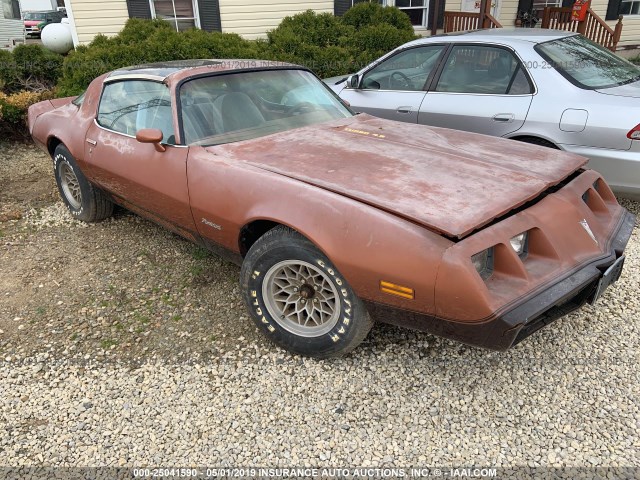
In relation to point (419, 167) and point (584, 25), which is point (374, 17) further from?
point (419, 167)

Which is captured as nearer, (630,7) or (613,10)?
(613,10)

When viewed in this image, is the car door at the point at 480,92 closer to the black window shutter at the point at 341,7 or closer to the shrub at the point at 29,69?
the black window shutter at the point at 341,7

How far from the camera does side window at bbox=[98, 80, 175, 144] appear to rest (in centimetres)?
332

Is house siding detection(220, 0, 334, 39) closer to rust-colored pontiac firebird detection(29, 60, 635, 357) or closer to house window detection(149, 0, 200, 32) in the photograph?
house window detection(149, 0, 200, 32)

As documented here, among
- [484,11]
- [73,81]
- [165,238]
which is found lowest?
[165,238]

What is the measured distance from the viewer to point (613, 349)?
108 inches

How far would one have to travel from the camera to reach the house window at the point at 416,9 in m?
11.0

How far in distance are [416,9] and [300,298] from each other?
10.5 meters

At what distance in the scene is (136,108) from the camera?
3629 mm

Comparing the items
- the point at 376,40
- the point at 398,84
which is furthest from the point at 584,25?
the point at 398,84

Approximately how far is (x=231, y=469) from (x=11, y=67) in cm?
890

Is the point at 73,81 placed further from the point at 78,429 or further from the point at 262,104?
the point at 78,429

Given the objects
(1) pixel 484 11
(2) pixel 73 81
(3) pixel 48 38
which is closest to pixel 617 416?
(2) pixel 73 81

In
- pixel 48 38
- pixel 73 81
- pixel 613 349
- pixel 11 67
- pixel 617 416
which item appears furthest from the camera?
pixel 48 38
